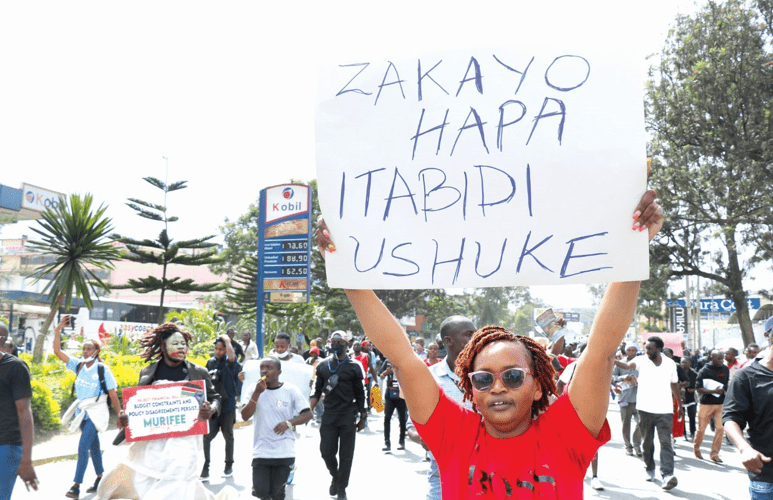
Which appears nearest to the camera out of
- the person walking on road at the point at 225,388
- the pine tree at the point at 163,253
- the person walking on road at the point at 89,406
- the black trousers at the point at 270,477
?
the black trousers at the point at 270,477

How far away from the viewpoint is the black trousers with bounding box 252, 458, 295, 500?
616cm

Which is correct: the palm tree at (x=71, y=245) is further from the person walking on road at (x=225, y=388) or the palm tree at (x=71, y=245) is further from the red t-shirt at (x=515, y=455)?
the red t-shirt at (x=515, y=455)

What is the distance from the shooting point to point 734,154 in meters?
21.1

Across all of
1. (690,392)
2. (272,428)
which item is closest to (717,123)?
(690,392)

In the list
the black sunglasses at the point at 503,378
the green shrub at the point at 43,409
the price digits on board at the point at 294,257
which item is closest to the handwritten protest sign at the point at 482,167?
the black sunglasses at the point at 503,378

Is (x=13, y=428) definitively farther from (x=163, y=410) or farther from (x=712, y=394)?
(x=712, y=394)

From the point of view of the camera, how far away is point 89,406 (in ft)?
25.8

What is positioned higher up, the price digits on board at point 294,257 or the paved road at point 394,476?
the price digits on board at point 294,257

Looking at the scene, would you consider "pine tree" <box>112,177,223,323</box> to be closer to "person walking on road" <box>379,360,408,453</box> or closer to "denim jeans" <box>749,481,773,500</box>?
"person walking on road" <box>379,360,408,453</box>

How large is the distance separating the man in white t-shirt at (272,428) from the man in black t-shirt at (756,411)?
3.72m

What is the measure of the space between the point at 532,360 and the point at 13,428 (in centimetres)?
403

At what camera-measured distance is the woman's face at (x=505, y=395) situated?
2.12 m

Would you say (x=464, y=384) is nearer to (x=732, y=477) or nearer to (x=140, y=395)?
(x=140, y=395)

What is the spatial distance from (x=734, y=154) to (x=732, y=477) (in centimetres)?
1447
